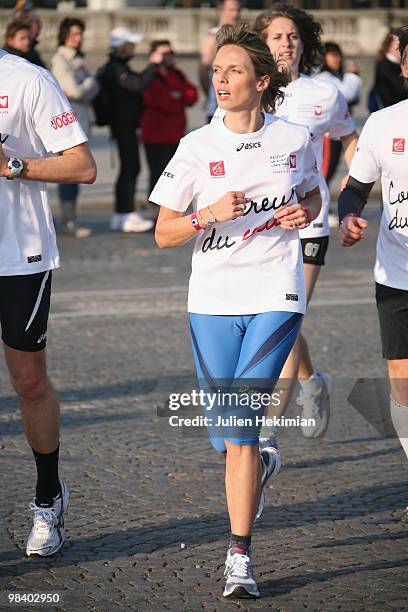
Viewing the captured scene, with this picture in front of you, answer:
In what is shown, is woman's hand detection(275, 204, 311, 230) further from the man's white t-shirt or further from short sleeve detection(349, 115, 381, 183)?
the man's white t-shirt

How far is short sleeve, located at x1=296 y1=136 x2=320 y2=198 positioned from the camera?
5.45 m

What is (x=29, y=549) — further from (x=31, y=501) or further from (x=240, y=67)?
(x=240, y=67)

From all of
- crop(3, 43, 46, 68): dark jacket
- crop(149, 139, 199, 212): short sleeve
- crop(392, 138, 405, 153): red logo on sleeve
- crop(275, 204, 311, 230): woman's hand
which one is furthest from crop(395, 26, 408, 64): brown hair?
crop(3, 43, 46, 68): dark jacket

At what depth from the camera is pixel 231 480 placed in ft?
16.8

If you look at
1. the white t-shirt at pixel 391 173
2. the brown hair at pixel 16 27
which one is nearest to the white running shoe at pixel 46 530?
the white t-shirt at pixel 391 173

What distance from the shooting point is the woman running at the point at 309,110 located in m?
6.98

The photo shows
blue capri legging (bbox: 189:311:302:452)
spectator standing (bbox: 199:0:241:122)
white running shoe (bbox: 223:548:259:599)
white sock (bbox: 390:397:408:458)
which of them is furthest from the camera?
spectator standing (bbox: 199:0:241:122)

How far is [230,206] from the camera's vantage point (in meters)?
5.00

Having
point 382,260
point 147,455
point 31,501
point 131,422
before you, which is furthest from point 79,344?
point 382,260

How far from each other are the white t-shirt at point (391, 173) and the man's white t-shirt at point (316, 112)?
1.28 metres

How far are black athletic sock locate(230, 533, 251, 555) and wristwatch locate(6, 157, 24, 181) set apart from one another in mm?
1594

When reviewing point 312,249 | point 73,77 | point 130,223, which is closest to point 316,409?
point 312,249

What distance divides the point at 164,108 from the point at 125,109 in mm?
465

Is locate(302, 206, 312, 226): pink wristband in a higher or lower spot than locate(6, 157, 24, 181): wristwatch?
lower
